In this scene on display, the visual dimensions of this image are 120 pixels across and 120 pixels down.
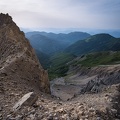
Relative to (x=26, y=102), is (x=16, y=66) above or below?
above

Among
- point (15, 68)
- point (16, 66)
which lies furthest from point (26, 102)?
point (16, 66)

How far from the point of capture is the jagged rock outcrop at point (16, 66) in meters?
25.7

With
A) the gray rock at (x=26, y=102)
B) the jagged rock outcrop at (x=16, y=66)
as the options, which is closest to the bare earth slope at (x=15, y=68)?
the jagged rock outcrop at (x=16, y=66)

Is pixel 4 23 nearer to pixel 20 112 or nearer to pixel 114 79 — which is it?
pixel 20 112

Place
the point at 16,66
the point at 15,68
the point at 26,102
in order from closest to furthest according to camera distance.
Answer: the point at 26,102
the point at 15,68
the point at 16,66

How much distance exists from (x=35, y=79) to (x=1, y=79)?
12093mm

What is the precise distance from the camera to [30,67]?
3616 cm

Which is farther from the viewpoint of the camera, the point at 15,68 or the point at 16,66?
the point at 16,66

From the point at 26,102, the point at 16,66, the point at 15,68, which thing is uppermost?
the point at 16,66

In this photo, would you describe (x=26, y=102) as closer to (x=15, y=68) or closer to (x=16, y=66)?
(x=15, y=68)

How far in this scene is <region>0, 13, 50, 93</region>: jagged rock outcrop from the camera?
25.7 m

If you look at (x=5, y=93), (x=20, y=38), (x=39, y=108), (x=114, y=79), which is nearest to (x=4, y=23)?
(x=20, y=38)

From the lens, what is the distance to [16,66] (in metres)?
31.9

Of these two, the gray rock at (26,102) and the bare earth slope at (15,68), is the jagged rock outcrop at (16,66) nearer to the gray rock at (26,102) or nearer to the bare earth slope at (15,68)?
the bare earth slope at (15,68)
